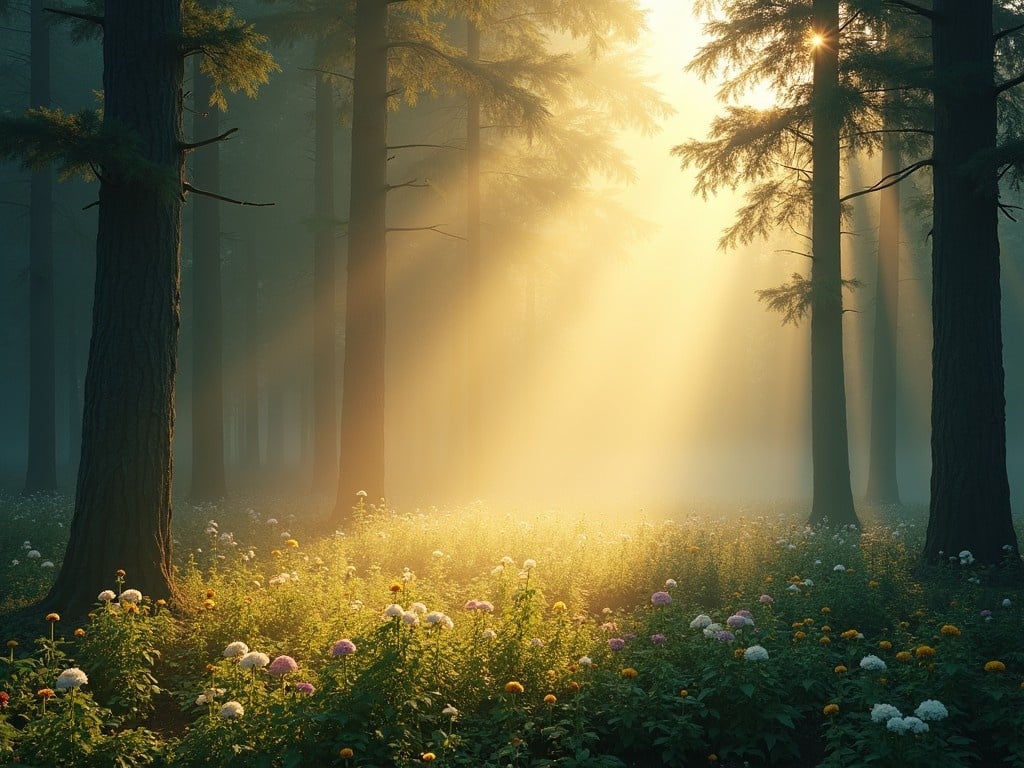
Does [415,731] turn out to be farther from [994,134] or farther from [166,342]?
[994,134]

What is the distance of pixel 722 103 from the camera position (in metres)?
15.6

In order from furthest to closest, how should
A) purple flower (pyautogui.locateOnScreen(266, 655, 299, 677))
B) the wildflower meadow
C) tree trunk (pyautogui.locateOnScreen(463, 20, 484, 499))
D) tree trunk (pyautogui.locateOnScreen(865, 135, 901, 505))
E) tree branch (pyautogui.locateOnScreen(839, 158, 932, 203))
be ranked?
tree trunk (pyautogui.locateOnScreen(865, 135, 901, 505)), tree trunk (pyautogui.locateOnScreen(463, 20, 484, 499)), tree branch (pyautogui.locateOnScreen(839, 158, 932, 203)), purple flower (pyautogui.locateOnScreen(266, 655, 299, 677)), the wildflower meadow

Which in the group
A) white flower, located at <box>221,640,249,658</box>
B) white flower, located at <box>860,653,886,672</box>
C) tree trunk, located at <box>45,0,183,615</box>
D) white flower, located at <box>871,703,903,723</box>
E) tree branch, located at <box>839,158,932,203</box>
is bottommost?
white flower, located at <box>871,703,903,723</box>

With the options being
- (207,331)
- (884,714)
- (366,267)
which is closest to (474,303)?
(207,331)

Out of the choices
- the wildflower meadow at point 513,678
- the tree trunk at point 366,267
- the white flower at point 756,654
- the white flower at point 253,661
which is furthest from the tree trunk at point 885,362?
the white flower at point 253,661

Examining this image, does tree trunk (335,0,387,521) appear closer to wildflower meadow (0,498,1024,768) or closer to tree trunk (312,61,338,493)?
wildflower meadow (0,498,1024,768)

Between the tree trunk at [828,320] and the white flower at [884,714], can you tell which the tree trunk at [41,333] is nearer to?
the tree trunk at [828,320]

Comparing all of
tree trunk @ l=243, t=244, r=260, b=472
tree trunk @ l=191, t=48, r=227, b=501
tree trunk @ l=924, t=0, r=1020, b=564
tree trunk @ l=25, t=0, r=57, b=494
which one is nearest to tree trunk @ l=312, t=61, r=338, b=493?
tree trunk @ l=191, t=48, r=227, b=501

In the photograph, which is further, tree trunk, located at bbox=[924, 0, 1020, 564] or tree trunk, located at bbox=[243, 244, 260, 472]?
tree trunk, located at bbox=[243, 244, 260, 472]

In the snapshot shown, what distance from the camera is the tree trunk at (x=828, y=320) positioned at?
14016mm

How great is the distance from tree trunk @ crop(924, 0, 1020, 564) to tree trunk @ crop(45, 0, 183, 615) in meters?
7.73

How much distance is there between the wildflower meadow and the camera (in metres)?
4.25

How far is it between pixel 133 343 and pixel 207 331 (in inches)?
429

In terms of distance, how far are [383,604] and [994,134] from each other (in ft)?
26.9
